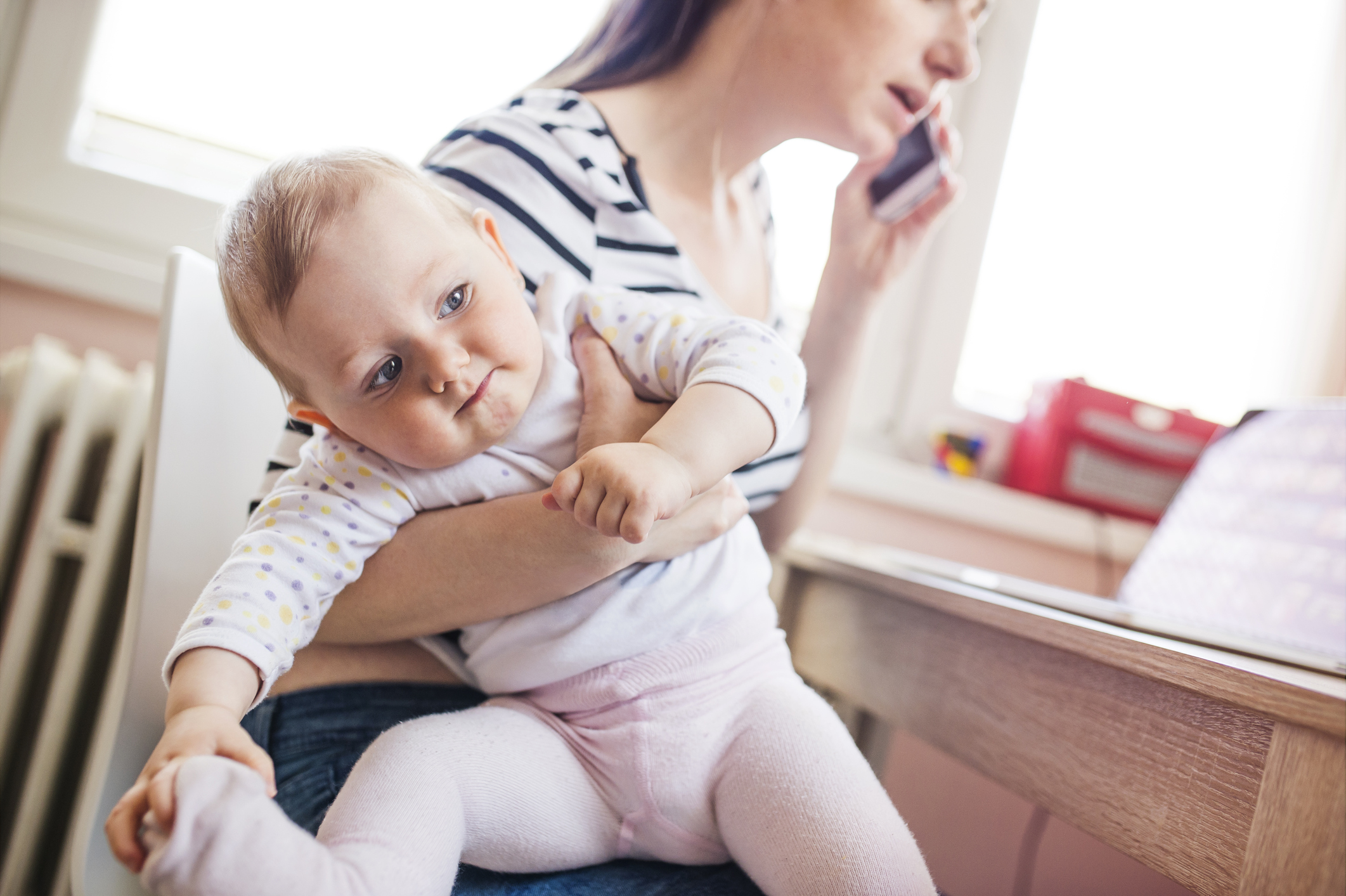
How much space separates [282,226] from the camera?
0.60m

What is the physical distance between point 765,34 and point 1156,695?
81cm

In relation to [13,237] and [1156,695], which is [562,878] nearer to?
[1156,695]

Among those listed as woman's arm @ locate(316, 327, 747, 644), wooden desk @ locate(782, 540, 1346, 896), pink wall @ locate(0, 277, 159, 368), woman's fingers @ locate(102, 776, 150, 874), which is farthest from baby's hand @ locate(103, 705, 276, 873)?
pink wall @ locate(0, 277, 159, 368)

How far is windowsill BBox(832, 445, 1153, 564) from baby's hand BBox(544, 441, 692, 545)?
1.20 meters

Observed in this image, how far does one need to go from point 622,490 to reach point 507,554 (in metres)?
0.19

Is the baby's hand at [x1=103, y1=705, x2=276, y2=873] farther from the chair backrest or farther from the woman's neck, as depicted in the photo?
the woman's neck

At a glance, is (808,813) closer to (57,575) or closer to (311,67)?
(57,575)

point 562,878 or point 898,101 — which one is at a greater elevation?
point 898,101

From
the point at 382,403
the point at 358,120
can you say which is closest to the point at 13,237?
the point at 358,120

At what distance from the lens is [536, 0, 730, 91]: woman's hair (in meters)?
1.04

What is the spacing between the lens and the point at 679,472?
1.73 feet

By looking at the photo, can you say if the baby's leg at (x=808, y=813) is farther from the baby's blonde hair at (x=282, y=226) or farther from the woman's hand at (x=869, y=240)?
the woman's hand at (x=869, y=240)

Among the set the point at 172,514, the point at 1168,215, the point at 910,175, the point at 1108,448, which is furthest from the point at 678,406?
the point at 1168,215

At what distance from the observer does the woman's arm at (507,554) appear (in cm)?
63
